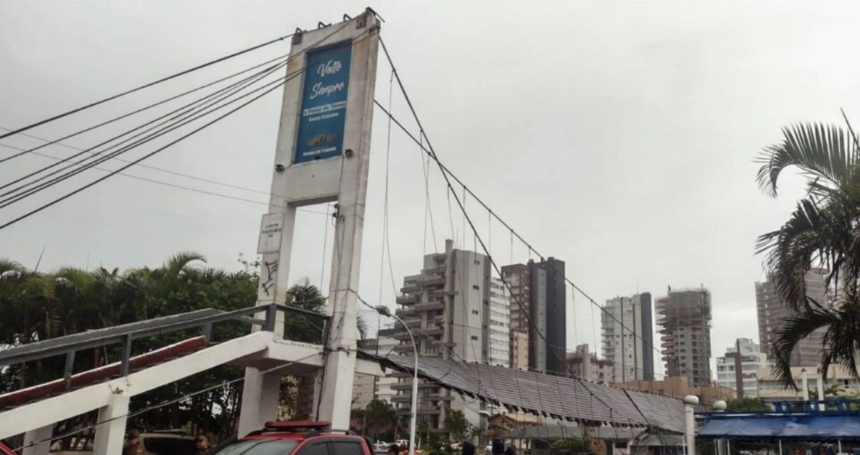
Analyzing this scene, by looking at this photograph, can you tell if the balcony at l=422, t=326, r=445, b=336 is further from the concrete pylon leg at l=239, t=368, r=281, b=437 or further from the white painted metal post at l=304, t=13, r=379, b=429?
the white painted metal post at l=304, t=13, r=379, b=429

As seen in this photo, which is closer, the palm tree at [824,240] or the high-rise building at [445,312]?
the palm tree at [824,240]

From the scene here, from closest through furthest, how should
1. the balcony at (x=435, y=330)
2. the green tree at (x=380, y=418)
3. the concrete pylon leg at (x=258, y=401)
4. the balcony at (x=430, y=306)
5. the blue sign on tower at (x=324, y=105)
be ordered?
the concrete pylon leg at (x=258, y=401) → the blue sign on tower at (x=324, y=105) → the balcony at (x=435, y=330) → the balcony at (x=430, y=306) → the green tree at (x=380, y=418)

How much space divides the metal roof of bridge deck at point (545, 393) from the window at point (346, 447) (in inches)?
258

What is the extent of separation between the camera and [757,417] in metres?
17.2

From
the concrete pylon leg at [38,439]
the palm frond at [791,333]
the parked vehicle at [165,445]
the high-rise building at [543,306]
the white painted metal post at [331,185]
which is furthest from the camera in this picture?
the high-rise building at [543,306]

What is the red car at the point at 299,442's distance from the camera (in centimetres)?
868

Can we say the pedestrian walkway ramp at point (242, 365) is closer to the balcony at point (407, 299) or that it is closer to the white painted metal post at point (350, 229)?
the white painted metal post at point (350, 229)

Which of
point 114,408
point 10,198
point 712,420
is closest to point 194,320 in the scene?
point 114,408

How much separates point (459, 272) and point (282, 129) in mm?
75456

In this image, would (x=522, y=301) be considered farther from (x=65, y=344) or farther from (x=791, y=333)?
(x=65, y=344)

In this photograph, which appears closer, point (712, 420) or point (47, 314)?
point (712, 420)

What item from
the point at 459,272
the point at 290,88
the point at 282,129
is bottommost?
the point at 282,129

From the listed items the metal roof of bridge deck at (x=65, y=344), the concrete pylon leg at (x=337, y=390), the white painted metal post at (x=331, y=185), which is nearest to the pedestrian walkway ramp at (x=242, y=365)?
the metal roof of bridge deck at (x=65, y=344)

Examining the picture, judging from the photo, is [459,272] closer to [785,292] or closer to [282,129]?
[282,129]
